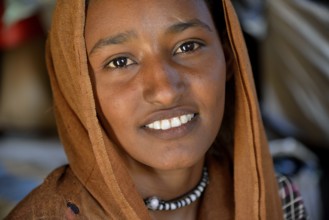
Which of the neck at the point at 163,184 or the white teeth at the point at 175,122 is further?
the neck at the point at 163,184

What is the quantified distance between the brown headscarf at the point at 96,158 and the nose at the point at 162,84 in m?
0.15

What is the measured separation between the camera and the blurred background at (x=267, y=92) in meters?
2.54

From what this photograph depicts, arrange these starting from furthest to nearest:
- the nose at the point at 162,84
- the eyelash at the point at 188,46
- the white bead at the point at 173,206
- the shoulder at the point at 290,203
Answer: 1. the shoulder at the point at 290,203
2. the white bead at the point at 173,206
3. the eyelash at the point at 188,46
4. the nose at the point at 162,84

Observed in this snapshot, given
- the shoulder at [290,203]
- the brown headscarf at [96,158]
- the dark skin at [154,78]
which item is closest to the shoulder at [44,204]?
the brown headscarf at [96,158]

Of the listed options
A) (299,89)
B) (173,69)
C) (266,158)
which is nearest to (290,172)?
(299,89)

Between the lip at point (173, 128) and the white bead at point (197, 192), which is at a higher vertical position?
the lip at point (173, 128)

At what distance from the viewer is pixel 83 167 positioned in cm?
143

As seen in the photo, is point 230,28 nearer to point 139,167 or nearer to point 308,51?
point 139,167

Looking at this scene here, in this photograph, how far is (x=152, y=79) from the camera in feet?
4.39

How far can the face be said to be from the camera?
4.42ft

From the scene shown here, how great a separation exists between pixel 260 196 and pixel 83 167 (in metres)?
0.52

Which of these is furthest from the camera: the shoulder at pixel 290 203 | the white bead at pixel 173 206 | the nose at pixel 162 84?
the shoulder at pixel 290 203

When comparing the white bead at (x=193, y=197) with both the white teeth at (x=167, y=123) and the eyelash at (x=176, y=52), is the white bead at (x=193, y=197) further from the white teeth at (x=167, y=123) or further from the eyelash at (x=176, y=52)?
the eyelash at (x=176, y=52)

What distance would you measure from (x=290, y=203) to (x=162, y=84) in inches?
30.6
